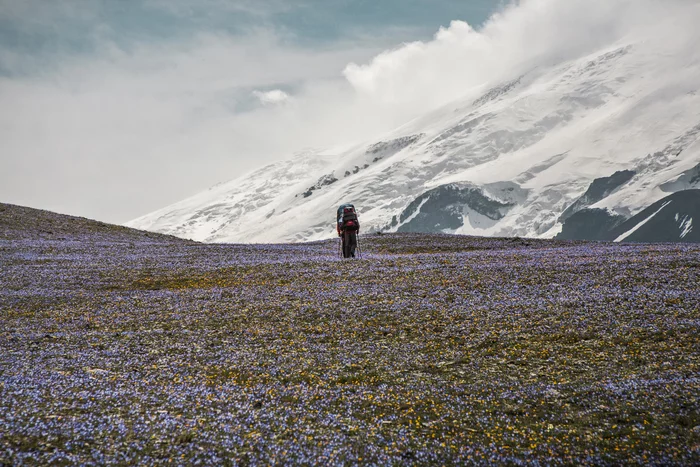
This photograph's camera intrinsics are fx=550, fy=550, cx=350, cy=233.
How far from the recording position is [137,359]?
16594 mm

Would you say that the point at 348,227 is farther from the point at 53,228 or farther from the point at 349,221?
the point at 53,228

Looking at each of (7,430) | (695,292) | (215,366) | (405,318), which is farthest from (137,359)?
(695,292)

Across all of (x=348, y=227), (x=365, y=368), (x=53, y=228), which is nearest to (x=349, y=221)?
(x=348, y=227)

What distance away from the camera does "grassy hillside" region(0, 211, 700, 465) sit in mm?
10758

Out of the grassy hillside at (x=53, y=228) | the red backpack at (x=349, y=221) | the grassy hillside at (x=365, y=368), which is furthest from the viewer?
the grassy hillside at (x=53, y=228)

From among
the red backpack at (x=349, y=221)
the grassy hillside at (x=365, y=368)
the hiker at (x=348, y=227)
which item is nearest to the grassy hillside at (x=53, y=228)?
the grassy hillside at (x=365, y=368)

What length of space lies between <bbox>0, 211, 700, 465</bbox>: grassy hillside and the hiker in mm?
9944

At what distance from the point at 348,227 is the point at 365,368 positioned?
24.5 metres

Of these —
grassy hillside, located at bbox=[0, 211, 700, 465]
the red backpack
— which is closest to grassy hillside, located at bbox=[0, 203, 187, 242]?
grassy hillside, located at bbox=[0, 211, 700, 465]

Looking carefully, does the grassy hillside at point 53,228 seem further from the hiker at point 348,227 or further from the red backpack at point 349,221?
the red backpack at point 349,221

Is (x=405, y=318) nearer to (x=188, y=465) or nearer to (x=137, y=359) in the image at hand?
(x=137, y=359)

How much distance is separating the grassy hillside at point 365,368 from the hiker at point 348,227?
9.94 meters

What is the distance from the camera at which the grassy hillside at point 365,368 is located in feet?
35.3

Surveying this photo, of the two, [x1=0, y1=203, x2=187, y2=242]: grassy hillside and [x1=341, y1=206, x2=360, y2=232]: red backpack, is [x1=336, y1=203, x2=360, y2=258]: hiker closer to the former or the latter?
[x1=341, y1=206, x2=360, y2=232]: red backpack
